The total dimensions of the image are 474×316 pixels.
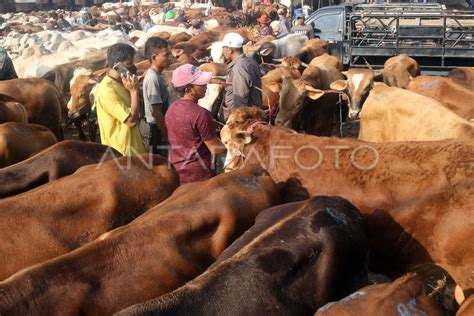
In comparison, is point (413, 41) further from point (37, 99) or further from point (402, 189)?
point (402, 189)

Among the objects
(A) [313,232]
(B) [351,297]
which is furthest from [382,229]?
(B) [351,297]

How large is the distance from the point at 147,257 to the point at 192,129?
1.63 metres

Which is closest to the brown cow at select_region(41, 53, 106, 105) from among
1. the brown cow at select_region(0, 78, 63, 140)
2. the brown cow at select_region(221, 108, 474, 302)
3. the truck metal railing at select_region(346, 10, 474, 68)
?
the brown cow at select_region(0, 78, 63, 140)

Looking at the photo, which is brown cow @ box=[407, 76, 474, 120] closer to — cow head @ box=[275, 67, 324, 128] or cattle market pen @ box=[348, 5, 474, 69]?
cow head @ box=[275, 67, 324, 128]

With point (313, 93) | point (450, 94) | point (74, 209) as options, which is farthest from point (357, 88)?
point (74, 209)

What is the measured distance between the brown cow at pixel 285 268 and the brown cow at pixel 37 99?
6.52m

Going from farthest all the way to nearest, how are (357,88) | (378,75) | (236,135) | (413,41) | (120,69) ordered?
(413,41) → (378,75) → (357,88) → (120,69) → (236,135)

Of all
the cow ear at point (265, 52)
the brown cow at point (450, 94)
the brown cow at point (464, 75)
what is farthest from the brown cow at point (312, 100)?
the cow ear at point (265, 52)

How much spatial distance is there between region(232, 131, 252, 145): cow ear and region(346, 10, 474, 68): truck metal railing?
21.9 feet

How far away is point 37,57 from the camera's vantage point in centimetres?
1576

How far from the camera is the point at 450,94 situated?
8219mm

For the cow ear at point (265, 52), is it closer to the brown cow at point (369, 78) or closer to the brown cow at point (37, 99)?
the brown cow at point (369, 78)

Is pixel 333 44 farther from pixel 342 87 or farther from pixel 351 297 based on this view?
pixel 351 297

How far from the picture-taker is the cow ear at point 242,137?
5.12 m
